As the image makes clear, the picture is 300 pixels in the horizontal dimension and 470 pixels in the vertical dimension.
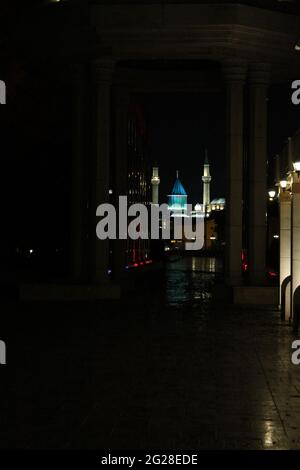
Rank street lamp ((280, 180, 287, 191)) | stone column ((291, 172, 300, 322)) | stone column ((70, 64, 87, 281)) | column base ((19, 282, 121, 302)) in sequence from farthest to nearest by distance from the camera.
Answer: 1. stone column ((70, 64, 87, 281))
2. column base ((19, 282, 121, 302))
3. street lamp ((280, 180, 287, 191))
4. stone column ((291, 172, 300, 322))

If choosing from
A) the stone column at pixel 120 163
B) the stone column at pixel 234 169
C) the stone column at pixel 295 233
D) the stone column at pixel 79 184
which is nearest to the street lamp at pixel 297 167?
the stone column at pixel 295 233

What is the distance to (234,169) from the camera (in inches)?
1019

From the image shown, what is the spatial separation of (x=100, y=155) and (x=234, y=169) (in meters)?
4.34

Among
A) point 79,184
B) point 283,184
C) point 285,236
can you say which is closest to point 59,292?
point 79,184

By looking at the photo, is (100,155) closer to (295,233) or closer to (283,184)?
(283,184)

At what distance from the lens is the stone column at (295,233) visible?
719 inches

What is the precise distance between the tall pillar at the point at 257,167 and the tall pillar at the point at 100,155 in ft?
15.4

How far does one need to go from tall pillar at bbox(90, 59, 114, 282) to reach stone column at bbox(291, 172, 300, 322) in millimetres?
8778

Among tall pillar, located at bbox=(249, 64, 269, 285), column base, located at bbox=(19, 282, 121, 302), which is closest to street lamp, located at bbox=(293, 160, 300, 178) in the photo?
tall pillar, located at bbox=(249, 64, 269, 285)

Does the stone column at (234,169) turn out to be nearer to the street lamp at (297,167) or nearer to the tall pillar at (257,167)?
the tall pillar at (257,167)

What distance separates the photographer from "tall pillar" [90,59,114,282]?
2577 centimetres

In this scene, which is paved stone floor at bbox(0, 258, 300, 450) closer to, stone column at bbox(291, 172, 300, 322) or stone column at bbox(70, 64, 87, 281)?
stone column at bbox(291, 172, 300, 322)

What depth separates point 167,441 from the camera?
829 centimetres
